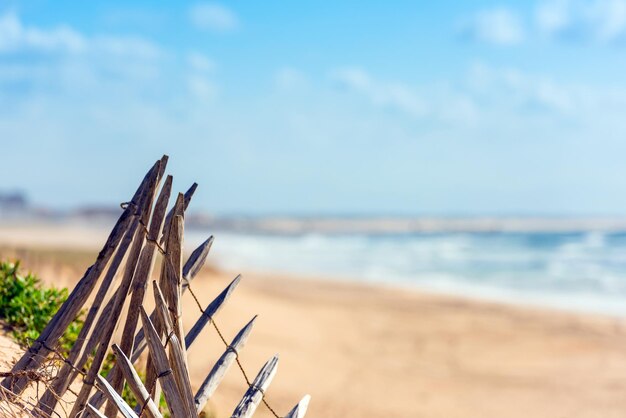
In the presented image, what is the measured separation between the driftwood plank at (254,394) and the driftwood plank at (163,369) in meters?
0.48

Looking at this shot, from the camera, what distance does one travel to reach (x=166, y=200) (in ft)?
11.5

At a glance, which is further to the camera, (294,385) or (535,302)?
(535,302)

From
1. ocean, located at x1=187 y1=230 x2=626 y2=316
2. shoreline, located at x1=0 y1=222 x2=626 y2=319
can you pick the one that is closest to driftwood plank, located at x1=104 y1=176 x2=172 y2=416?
shoreline, located at x1=0 y1=222 x2=626 y2=319

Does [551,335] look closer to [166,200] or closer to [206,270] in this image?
[206,270]

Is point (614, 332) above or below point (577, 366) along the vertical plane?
above

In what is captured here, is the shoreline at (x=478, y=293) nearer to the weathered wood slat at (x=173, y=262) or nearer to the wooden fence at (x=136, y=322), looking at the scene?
the wooden fence at (x=136, y=322)

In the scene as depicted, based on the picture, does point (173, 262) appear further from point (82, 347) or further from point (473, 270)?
point (473, 270)

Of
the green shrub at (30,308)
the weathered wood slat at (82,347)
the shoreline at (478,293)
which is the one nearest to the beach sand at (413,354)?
the shoreline at (478,293)

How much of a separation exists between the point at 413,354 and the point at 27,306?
260 inches

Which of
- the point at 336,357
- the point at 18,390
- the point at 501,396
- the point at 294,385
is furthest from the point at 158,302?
the point at 336,357

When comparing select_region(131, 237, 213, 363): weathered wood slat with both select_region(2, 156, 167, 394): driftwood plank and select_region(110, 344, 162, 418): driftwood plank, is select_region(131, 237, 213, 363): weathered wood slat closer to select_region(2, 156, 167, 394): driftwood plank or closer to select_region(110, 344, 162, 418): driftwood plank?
select_region(2, 156, 167, 394): driftwood plank

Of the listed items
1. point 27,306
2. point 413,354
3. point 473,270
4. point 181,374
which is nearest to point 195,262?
point 181,374

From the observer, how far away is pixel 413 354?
432 inches

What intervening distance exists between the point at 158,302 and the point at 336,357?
757 cm
